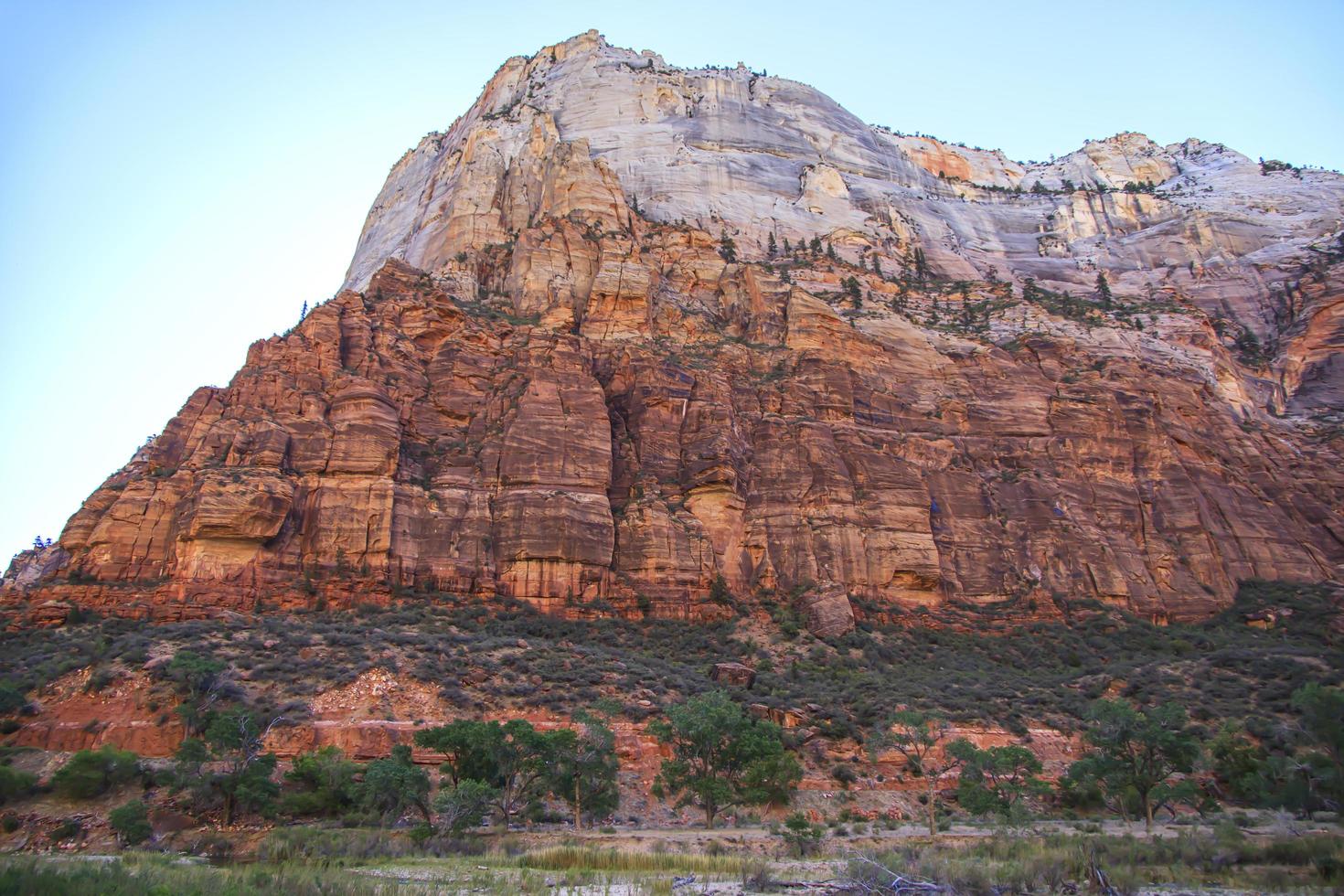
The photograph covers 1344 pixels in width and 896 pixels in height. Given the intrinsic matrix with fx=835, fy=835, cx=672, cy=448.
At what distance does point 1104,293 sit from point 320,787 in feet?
271

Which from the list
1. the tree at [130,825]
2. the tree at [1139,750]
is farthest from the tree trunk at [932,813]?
the tree at [130,825]

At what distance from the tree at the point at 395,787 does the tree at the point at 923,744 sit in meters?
17.3

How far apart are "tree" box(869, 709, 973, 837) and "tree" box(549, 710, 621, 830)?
11103 mm

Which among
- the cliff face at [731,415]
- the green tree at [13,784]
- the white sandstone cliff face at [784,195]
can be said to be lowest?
the green tree at [13,784]

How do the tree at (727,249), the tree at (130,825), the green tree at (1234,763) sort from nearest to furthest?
1. the tree at (130,825)
2. the green tree at (1234,763)
3. the tree at (727,249)

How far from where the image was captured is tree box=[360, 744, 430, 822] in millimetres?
26312

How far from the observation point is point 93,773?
26.7 metres

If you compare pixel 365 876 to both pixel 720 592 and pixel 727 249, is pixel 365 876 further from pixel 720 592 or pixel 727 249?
pixel 727 249

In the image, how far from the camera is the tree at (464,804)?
25109 millimetres

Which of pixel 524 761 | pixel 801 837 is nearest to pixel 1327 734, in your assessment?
pixel 801 837

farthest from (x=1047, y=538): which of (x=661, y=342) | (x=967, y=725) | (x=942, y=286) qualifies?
(x=942, y=286)

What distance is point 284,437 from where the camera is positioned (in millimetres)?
44781

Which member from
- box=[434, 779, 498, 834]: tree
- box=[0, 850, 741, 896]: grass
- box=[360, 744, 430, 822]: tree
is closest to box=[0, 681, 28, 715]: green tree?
box=[0, 850, 741, 896]: grass

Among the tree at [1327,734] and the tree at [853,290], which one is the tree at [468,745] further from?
the tree at [853,290]
